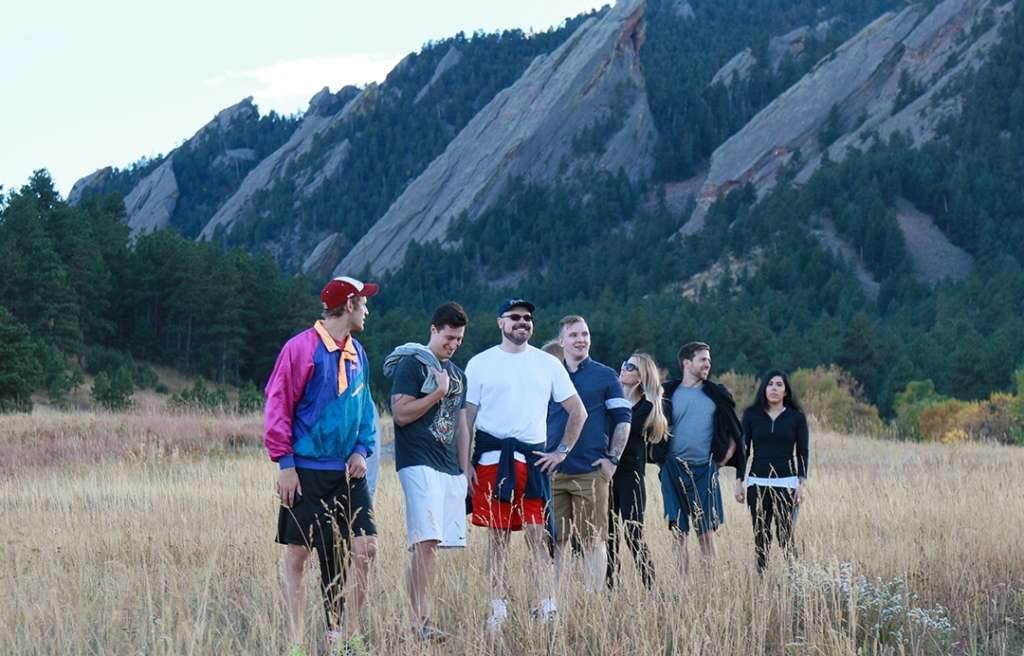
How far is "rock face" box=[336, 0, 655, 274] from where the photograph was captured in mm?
126812

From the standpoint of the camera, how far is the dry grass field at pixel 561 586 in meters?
5.52

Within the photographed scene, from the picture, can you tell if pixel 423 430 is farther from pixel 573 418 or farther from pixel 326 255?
pixel 326 255

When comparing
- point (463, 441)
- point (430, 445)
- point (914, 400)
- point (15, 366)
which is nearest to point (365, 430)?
point (430, 445)

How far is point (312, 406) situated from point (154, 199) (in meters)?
185

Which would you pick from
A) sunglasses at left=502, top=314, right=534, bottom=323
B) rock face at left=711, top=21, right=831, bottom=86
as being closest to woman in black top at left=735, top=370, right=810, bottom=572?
sunglasses at left=502, top=314, right=534, bottom=323

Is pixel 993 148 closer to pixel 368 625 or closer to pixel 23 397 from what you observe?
pixel 23 397

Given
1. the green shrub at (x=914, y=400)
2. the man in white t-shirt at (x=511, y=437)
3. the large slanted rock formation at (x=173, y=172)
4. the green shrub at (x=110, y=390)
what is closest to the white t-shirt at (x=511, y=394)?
the man in white t-shirt at (x=511, y=437)

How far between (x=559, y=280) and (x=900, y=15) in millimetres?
44265

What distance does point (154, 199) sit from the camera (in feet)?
597

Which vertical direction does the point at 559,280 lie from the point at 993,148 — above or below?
below

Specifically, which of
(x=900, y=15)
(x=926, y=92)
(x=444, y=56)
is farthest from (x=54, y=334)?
(x=444, y=56)

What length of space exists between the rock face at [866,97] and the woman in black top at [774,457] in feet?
324

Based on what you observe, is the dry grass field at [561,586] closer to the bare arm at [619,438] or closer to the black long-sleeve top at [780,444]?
the black long-sleeve top at [780,444]

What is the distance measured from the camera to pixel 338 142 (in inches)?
6462
